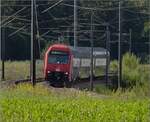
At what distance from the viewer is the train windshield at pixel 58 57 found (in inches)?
1080

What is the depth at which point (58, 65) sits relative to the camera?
27.9 m

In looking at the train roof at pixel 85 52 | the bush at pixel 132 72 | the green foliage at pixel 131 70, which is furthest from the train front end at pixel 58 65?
the green foliage at pixel 131 70

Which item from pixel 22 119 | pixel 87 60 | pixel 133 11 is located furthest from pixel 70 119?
pixel 133 11

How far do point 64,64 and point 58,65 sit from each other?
1.51 feet

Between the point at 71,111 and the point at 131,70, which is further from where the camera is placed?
the point at 131,70

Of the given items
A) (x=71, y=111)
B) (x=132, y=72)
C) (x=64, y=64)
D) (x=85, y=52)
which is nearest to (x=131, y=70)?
(x=132, y=72)

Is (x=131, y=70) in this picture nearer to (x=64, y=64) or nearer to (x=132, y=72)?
(x=132, y=72)

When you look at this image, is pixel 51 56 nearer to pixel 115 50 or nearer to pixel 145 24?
pixel 145 24

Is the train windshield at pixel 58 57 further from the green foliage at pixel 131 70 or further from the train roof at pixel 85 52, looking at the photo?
the green foliage at pixel 131 70

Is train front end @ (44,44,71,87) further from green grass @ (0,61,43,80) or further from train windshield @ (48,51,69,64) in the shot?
green grass @ (0,61,43,80)

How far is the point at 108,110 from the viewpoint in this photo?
9.08m

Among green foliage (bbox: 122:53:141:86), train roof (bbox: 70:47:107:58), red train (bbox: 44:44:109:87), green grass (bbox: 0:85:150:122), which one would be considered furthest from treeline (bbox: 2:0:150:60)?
green grass (bbox: 0:85:150:122)

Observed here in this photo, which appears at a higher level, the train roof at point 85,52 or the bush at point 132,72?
the train roof at point 85,52

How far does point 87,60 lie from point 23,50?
8.71 meters
